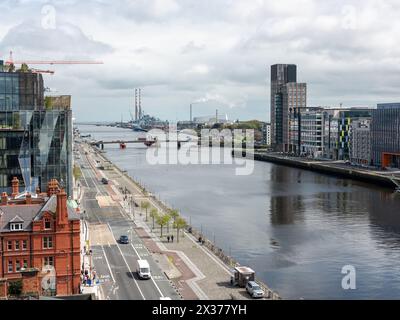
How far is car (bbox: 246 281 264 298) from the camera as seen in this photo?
21.4m

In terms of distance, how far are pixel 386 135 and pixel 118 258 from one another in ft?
181

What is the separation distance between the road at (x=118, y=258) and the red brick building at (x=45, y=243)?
170cm

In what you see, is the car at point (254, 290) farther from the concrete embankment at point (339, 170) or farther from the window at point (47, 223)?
the concrete embankment at point (339, 170)

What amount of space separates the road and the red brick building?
5.56 ft

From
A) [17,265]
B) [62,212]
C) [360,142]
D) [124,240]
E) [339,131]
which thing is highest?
[339,131]

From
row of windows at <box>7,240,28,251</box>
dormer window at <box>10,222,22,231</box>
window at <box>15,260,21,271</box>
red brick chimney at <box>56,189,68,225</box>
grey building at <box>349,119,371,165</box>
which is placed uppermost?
grey building at <box>349,119,371,165</box>

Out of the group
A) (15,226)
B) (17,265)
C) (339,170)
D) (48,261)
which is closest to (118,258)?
(48,261)

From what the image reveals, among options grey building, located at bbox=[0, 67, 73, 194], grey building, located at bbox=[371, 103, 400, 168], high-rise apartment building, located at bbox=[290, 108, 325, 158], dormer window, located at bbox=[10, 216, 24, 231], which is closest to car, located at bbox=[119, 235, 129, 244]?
grey building, located at bbox=[0, 67, 73, 194]

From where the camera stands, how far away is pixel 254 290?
70.5ft

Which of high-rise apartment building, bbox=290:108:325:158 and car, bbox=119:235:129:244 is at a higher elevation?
high-rise apartment building, bbox=290:108:325:158

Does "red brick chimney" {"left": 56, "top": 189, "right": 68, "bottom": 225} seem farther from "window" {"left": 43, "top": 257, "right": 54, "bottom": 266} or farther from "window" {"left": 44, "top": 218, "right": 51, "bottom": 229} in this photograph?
"window" {"left": 43, "top": 257, "right": 54, "bottom": 266}

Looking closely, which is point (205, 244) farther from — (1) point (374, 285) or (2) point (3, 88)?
(2) point (3, 88)

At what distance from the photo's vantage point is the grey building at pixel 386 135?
7238cm

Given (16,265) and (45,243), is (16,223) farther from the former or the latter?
(16,265)
